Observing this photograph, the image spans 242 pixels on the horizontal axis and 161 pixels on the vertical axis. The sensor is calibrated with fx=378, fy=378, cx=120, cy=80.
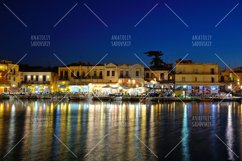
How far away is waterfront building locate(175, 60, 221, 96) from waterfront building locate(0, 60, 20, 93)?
30.3m

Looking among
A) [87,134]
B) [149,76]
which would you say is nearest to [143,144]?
[87,134]

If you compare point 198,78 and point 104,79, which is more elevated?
point 198,78

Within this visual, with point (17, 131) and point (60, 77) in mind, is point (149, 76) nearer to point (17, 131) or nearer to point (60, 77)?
point (60, 77)

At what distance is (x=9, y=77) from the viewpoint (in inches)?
2810

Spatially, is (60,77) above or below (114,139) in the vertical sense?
above

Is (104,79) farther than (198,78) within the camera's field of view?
No

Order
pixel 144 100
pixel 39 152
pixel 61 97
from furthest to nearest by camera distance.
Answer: pixel 61 97
pixel 144 100
pixel 39 152

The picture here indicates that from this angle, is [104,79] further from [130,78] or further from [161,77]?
[161,77]

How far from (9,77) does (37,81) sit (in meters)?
5.22

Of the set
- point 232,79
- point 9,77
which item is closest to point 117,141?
point 9,77

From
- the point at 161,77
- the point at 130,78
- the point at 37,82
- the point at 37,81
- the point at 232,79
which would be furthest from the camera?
the point at 232,79

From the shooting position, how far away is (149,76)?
7175cm

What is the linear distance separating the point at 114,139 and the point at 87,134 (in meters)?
2.01

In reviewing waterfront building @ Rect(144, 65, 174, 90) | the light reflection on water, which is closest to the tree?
waterfront building @ Rect(144, 65, 174, 90)
